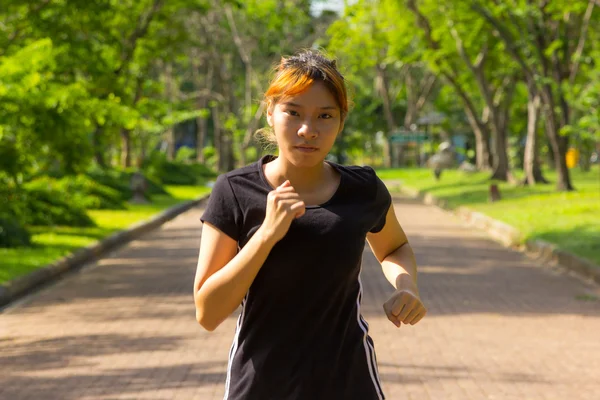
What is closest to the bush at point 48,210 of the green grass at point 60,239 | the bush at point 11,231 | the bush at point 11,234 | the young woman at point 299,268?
the green grass at point 60,239

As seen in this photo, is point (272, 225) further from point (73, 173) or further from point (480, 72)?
point (480, 72)

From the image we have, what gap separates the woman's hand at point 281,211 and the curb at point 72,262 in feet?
31.9

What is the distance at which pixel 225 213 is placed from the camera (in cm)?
327

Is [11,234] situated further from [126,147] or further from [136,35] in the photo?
[126,147]

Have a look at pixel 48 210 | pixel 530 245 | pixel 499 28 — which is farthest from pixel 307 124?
pixel 499 28

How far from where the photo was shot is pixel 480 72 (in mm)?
39875

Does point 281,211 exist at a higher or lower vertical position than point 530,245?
higher

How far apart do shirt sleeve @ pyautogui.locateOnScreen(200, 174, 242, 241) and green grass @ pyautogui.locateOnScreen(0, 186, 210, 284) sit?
9973mm

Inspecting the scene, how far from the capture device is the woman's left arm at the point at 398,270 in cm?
329

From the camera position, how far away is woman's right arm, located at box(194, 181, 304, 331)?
302cm

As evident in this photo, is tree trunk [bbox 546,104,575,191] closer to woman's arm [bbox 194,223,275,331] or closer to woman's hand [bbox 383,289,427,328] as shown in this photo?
woman's hand [bbox 383,289,427,328]

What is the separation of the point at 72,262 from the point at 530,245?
266 inches

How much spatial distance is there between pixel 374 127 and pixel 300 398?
77.1m

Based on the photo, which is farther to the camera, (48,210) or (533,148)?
(533,148)
